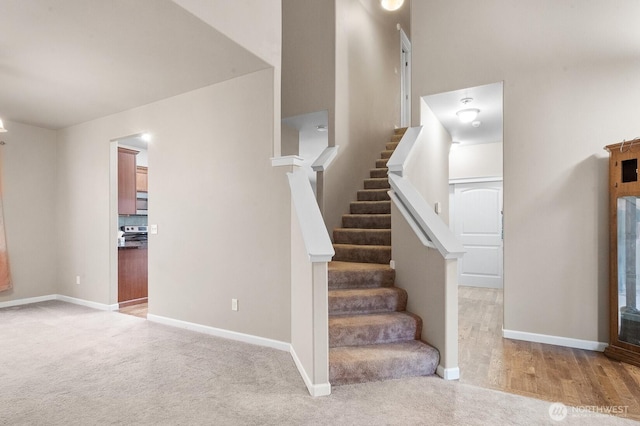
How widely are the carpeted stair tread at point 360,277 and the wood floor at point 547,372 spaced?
94cm

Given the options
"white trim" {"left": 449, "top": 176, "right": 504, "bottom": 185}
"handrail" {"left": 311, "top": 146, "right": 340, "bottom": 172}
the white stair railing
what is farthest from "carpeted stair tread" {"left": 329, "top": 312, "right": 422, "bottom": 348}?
"white trim" {"left": 449, "top": 176, "right": 504, "bottom": 185}

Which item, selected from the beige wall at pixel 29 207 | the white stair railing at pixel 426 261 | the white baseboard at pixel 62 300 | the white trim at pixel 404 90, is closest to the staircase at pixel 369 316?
the white stair railing at pixel 426 261

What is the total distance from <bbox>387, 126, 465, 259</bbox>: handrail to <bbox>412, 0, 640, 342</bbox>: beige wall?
104 centimetres

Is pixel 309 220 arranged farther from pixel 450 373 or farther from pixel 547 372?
pixel 547 372

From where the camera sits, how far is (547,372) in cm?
281

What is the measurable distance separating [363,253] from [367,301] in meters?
0.77

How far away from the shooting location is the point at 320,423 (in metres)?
2.12

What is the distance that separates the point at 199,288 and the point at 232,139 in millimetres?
1639

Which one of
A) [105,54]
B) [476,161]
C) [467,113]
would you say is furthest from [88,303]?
[476,161]

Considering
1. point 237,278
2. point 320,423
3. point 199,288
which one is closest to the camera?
point 320,423

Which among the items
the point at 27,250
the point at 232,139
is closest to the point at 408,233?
the point at 232,139

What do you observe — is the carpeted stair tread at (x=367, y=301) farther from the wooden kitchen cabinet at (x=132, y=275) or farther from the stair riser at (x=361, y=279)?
the wooden kitchen cabinet at (x=132, y=275)

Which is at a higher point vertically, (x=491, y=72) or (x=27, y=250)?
(x=491, y=72)

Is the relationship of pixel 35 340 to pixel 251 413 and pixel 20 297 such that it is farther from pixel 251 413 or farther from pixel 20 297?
pixel 251 413
